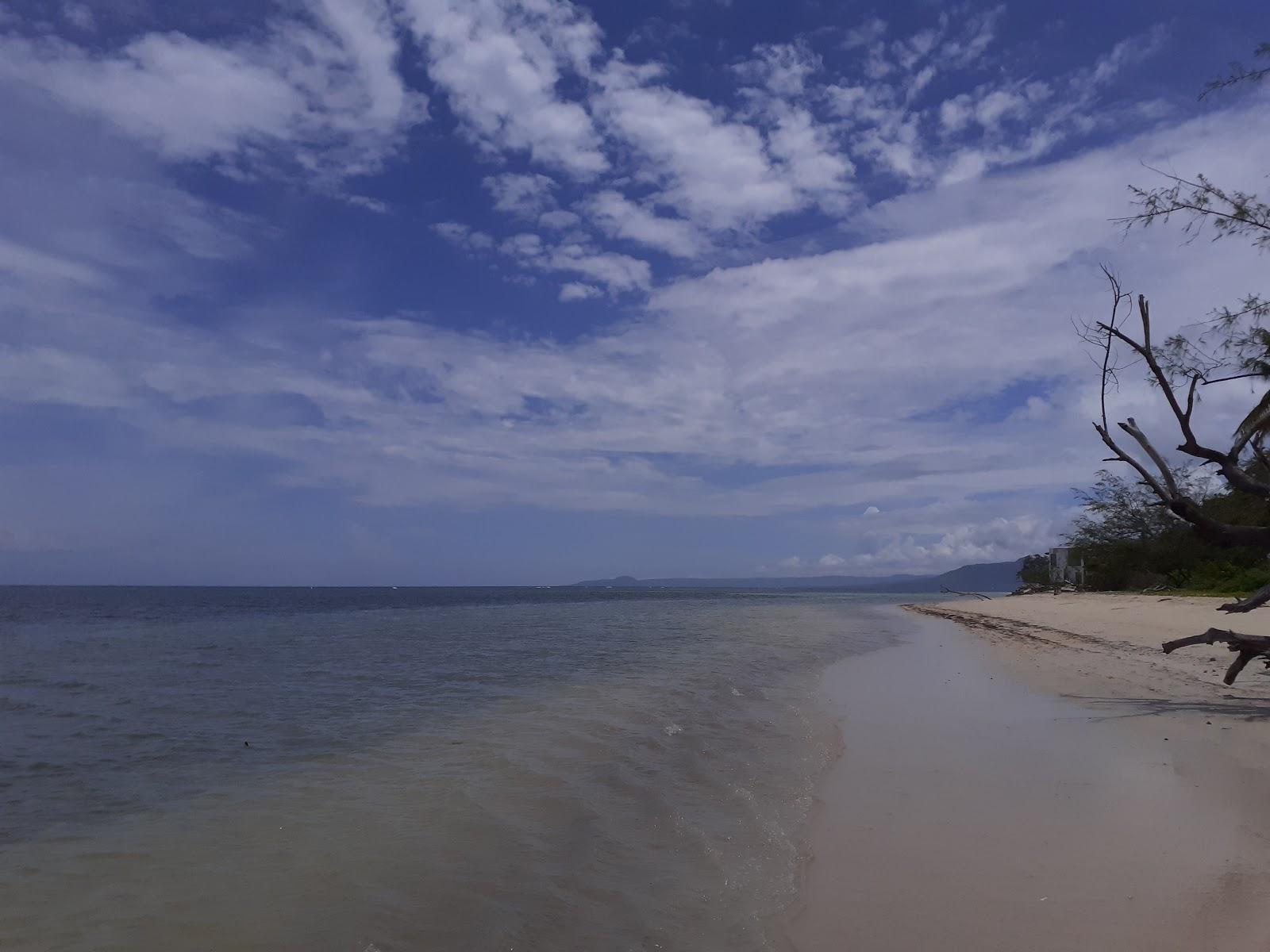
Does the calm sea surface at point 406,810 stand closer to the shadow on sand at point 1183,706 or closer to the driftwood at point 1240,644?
the shadow on sand at point 1183,706

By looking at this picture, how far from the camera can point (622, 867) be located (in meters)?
5.42

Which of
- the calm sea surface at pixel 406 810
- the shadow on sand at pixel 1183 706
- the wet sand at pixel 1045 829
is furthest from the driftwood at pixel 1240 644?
the calm sea surface at pixel 406 810

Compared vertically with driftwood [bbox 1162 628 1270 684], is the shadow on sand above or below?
below

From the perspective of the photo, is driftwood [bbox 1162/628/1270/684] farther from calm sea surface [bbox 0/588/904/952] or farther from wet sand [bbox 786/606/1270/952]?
calm sea surface [bbox 0/588/904/952]

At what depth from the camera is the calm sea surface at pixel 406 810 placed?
4641mm

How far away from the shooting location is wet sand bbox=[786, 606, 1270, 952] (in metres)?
4.22

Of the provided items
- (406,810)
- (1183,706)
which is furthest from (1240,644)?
(406,810)

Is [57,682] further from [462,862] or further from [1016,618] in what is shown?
[1016,618]

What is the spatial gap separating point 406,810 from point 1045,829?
16.5 ft

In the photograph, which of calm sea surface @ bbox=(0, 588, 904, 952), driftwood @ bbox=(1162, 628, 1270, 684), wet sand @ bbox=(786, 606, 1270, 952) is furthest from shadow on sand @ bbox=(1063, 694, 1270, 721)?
calm sea surface @ bbox=(0, 588, 904, 952)

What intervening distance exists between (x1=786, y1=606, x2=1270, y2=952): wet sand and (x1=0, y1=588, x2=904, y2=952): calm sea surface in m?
0.55

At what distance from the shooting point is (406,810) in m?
6.75

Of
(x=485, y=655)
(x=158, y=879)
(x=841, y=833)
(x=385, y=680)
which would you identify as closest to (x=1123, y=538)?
(x=485, y=655)

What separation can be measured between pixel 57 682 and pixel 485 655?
9.25m
